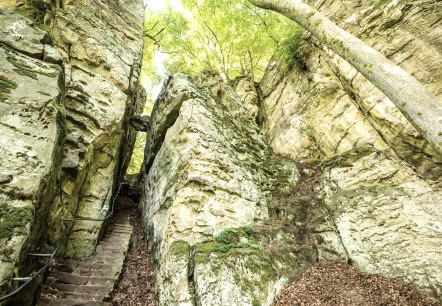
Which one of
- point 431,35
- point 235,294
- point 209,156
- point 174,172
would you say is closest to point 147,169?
point 174,172

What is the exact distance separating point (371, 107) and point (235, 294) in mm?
8129

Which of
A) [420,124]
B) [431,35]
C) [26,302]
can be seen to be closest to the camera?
[420,124]

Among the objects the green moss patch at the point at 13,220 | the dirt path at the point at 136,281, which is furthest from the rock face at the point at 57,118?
the dirt path at the point at 136,281

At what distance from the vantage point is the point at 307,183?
32.1ft

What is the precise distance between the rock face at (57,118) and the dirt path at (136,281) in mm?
1482

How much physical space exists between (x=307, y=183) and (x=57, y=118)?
28.9 ft

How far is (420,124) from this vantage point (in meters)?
4.60

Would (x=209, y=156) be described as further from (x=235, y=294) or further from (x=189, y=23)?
(x=189, y=23)

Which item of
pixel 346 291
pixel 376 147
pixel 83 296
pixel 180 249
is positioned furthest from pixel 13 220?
pixel 376 147

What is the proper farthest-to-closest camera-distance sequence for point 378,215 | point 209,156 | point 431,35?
1. point 209,156
2. point 431,35
3. point 378,215

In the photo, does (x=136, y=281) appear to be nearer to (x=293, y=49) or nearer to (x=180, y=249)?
(x=180, y=249)

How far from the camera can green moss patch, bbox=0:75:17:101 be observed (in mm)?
5605

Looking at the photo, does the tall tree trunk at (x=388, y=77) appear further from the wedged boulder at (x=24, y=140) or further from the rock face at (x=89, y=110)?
the rock face at (x=89, y=110)

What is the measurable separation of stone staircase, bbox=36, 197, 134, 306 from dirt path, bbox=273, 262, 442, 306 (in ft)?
15.6
